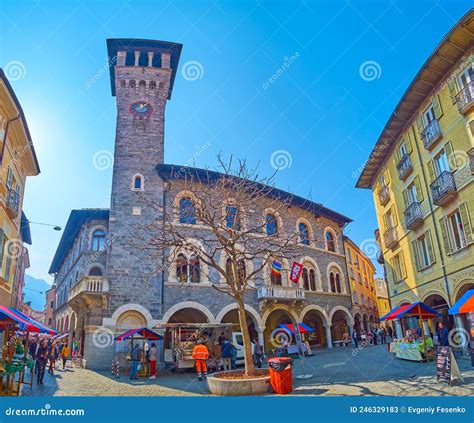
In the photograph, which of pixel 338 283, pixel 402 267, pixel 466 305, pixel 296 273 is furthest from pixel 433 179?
pixel 338 283

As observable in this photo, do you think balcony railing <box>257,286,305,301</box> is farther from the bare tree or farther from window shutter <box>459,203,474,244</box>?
window shutter <box>459,203,474,244</box>

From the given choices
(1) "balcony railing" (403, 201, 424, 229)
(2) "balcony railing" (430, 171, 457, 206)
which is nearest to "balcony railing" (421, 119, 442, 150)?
(2) "balcony railing" (430, 171, 457, 206)

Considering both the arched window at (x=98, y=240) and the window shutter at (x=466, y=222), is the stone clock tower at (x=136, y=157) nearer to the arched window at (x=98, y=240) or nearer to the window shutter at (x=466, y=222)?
the arched window at (x=98, y=240)

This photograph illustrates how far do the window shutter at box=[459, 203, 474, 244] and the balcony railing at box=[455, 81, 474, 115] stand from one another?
3.28 meters

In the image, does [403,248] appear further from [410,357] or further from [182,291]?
[182,291]

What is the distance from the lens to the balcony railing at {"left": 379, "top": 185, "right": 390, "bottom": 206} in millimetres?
20100

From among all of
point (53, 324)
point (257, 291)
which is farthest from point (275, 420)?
point (53, 324)

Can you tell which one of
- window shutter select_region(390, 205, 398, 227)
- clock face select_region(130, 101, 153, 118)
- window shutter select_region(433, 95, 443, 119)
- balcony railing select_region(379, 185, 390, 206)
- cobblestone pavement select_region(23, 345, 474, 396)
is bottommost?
cobblestone pavement select_region(23, 345, 474, 396)

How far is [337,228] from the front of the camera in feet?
97.6

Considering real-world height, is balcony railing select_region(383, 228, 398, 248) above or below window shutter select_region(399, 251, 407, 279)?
above

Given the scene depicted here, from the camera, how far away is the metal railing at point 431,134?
1491cm

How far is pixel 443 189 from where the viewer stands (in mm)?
14570

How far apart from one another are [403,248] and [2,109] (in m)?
17.9

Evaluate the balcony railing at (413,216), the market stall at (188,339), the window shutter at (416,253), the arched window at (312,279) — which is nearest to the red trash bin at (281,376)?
the market stall at (188,339)
